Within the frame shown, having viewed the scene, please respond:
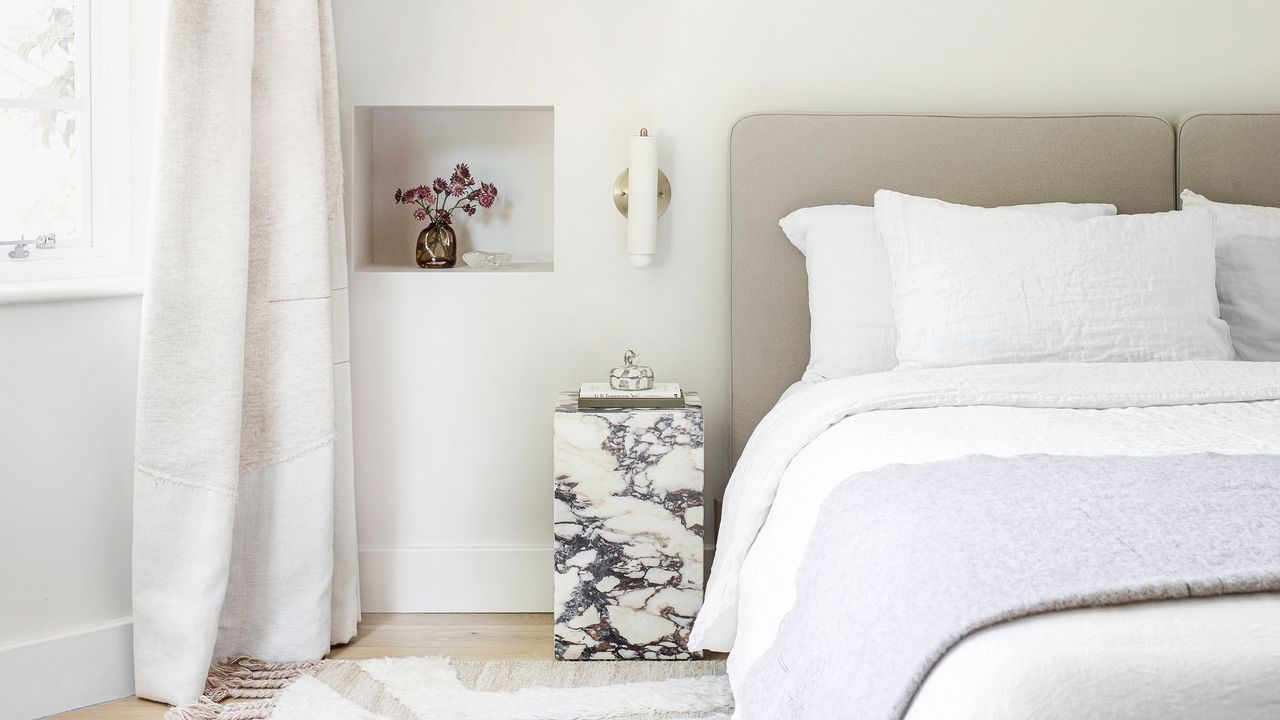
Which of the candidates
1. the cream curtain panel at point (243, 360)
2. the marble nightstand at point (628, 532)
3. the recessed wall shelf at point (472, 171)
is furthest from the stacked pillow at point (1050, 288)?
the cream curtain panel at point (243, 360)

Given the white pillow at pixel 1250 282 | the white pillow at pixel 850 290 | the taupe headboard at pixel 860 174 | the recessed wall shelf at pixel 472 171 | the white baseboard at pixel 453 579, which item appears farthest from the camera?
the recessed wall shelf at pixel 472 171

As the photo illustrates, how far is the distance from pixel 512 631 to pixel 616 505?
1.65ft

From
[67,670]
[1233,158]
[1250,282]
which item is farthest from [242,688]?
[1233,158]

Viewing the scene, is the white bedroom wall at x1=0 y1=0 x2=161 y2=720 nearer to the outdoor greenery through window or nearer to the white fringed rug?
the outdoor greenery through window

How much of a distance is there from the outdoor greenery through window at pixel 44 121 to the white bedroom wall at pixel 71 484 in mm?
123

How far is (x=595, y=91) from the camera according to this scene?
2594 millimetres

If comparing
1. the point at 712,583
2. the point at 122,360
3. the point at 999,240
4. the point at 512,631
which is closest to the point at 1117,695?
the point at 712,583

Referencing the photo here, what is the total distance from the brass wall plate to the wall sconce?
0.03m

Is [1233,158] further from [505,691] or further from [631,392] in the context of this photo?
[505,691]

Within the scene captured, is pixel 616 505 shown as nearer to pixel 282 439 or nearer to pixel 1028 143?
pixel 282 439

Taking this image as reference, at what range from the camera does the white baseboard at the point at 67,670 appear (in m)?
2.04

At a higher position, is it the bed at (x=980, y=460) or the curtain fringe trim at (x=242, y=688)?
the bed at (x=980, y=460)

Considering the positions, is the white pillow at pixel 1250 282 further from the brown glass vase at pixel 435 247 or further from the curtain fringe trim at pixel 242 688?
the curtain fringe trim at pixel 242 688

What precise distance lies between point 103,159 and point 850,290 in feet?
5.60
